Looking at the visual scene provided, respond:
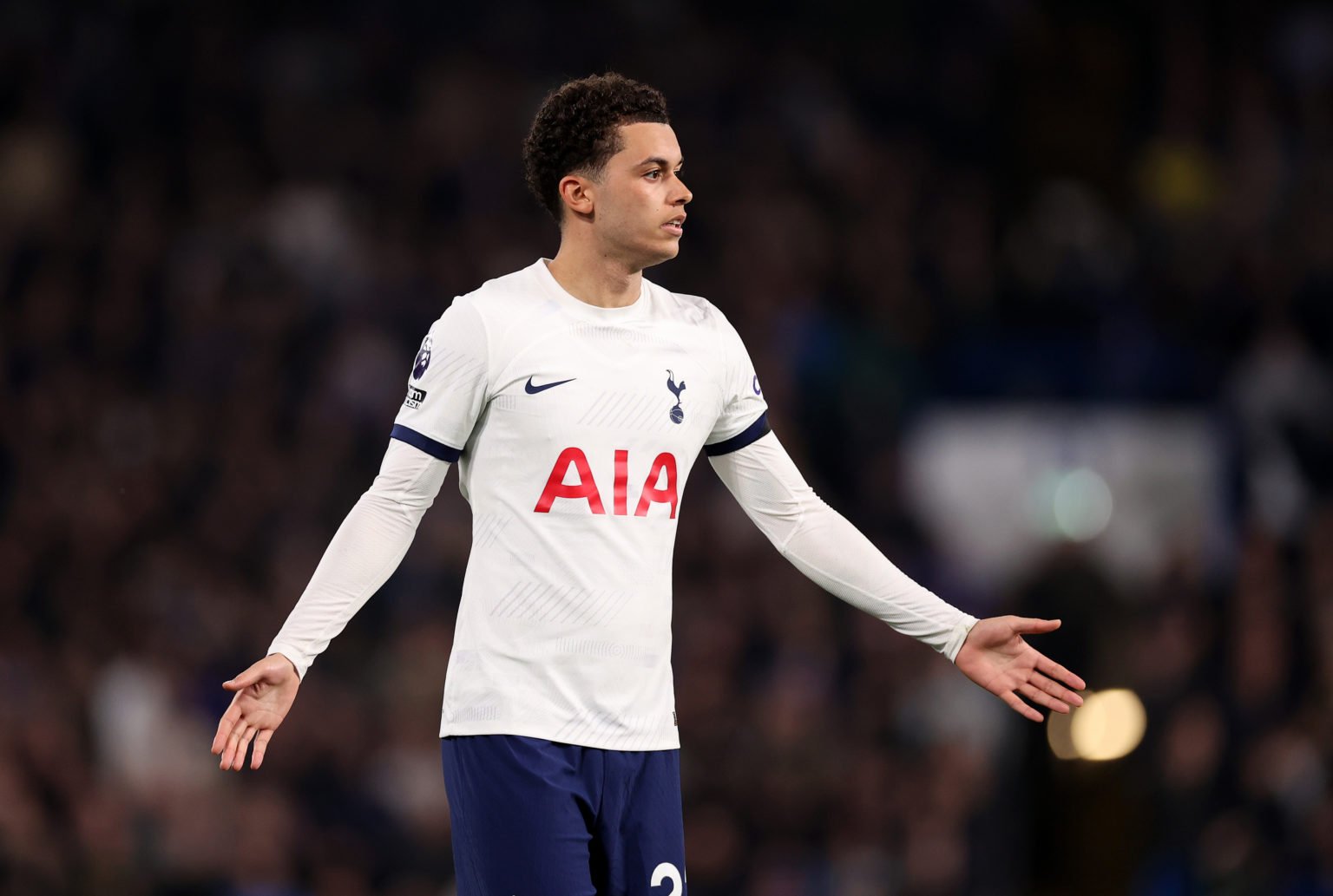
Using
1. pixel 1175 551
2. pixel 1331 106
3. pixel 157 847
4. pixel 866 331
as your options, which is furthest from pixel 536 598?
pixel 1331 106

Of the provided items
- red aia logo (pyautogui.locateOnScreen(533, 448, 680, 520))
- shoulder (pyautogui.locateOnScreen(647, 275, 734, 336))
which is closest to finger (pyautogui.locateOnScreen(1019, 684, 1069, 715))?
red aia logo (pyautogui.locateOnScreen(533, 448, 680, 520))

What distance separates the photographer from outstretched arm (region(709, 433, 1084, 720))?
179 inches

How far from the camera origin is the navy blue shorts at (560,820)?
413 cm

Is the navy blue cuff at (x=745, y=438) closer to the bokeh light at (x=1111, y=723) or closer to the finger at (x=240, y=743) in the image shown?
the finger at (x=240, y=743)

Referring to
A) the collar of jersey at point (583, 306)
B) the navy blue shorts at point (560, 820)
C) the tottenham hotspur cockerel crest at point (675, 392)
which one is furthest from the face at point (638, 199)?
the navy blue shorts at point (560, 820)

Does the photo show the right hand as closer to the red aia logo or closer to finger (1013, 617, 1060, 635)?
the red aia logo

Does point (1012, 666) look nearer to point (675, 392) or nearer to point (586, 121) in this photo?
point (675, 392)

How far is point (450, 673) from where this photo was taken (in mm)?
4359

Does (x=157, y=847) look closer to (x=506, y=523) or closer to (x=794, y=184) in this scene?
(x=506, y=523)

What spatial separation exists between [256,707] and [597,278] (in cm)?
129

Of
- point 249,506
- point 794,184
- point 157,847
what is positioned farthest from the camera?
point 794,184

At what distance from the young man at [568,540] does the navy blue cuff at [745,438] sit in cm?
13

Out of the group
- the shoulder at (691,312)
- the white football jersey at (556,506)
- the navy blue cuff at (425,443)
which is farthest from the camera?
the shoulder at (691,312)

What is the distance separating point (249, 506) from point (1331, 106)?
26.7 ft
